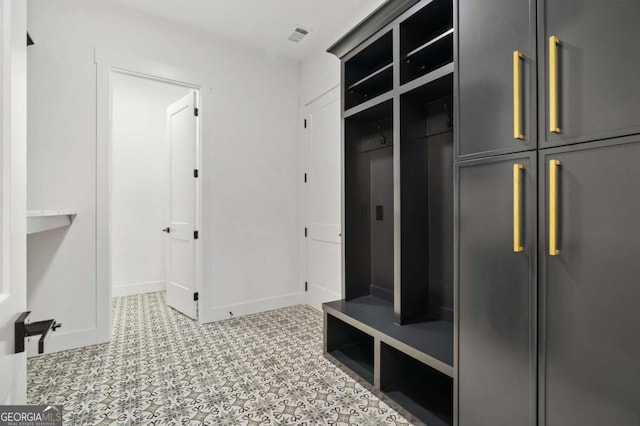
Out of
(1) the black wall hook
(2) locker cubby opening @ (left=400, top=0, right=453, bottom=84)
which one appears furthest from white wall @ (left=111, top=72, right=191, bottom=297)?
(1) the black wall hook

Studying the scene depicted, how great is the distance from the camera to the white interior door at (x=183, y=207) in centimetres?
349

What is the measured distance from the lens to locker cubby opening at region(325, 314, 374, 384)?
2459mm

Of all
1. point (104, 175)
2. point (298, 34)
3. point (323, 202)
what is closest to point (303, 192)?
point (323, 202)

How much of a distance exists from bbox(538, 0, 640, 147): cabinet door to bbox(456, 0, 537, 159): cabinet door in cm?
5

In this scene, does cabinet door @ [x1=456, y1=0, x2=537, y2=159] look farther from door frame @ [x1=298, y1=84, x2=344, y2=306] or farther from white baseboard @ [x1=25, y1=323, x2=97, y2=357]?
white baseboard @ [x1=25, y1=323, x2=97, y2=357]

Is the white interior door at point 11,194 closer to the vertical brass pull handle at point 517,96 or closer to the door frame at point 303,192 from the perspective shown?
the vertical brass pull handle at point 517,96

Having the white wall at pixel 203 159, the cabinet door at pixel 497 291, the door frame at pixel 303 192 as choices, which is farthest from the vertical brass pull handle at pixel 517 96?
the white wall at pixel 203 159

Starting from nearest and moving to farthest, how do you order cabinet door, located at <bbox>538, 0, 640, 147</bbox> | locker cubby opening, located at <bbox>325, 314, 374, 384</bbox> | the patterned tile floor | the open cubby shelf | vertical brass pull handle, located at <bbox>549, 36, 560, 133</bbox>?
cabinet door, located at <bbox>538, 0, 640, 147</bbox> → vertical brass pull handle, located at <bbox>549, 36, 560, 133</bbox> → the open cubby shelf → the patterned tile floor → locker cubby opening, located at <bbox>325, 314, 374, 384</bbox>

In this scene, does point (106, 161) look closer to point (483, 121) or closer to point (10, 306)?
point (10, 306)

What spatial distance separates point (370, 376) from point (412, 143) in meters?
1.66

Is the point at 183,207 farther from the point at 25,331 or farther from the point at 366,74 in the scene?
the point at 25,331

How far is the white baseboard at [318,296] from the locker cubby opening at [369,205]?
0.75 meters

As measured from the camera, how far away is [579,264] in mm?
1174

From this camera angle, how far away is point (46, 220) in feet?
7.30
